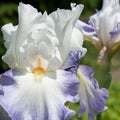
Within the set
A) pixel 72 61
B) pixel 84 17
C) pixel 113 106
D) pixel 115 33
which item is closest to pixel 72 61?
pixel 72 61

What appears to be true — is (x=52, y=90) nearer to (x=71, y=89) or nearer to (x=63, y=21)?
(x=71, y=89)

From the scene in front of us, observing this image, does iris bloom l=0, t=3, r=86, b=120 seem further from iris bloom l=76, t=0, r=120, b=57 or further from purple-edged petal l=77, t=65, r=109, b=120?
iris bloom l=76, t=0, r=120, b=57

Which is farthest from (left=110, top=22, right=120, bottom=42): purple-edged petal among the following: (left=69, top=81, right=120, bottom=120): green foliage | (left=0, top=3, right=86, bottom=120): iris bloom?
(left=69, top=81, right=120, bottom=120): green foliage

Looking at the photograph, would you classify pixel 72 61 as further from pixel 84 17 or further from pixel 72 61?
pixel 84 17

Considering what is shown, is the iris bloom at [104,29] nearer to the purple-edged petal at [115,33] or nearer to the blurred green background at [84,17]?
the purple-edged petal at [115,33]

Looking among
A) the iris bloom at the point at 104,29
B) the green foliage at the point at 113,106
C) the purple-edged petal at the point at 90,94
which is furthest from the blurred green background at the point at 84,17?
the purple-edged petal at the point at 90,94

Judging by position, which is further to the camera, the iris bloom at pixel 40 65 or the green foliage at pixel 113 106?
the green foliage at pixel 113 106

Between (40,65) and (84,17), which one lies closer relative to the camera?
(40,65)
